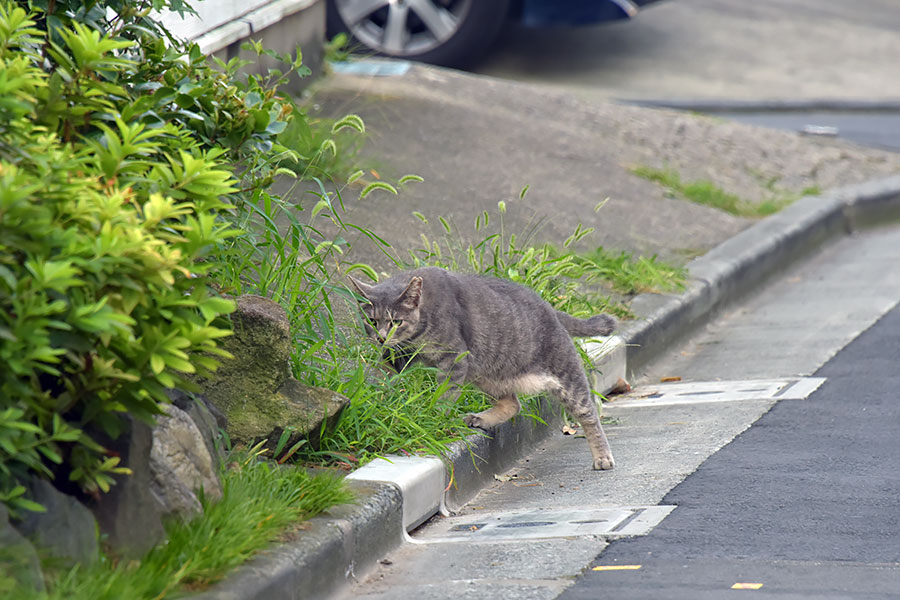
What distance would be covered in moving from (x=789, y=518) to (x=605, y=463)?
2.90ft

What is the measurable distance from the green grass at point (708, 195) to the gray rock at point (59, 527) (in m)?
6.68

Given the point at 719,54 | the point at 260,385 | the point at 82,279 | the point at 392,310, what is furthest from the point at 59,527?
the point at 719,54

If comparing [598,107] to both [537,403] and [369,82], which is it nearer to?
[369,82]

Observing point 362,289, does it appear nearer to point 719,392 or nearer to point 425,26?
point 719,392

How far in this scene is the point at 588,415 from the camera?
473 centimetres

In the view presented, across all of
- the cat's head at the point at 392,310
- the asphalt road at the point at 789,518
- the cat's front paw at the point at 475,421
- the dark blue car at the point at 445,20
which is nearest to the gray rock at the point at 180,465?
the asphalt road at the point at 789,518

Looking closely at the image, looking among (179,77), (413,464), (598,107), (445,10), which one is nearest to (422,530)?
(413,464)

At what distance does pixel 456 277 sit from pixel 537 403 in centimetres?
69

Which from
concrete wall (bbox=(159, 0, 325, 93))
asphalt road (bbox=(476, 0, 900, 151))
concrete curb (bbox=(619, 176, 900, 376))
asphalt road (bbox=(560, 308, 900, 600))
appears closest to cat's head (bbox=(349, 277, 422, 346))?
asphalt road (bbox=(560, 308, 900, 600))

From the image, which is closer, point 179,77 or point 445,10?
point 179,77

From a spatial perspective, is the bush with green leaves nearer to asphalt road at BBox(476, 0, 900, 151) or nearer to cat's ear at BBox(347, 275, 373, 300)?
cat's ear at BBox(347, 275, 373, 300)

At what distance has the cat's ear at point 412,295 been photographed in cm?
444

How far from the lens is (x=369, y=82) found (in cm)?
935

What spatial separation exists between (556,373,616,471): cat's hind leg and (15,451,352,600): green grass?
4.53ft
